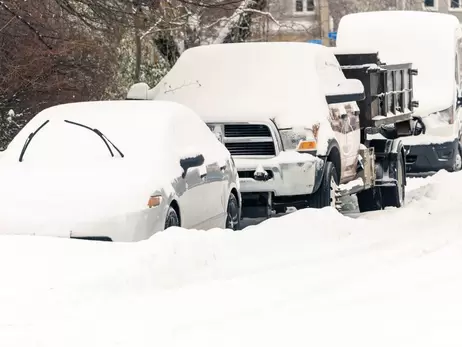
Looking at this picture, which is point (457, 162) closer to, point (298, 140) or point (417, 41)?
point (417, 41)

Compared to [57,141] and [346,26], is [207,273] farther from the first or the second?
[346,26]

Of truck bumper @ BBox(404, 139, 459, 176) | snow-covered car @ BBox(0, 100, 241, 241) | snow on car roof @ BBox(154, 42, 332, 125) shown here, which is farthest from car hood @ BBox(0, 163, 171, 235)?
truck bumper @ BBox(404, 139, 459, 176)

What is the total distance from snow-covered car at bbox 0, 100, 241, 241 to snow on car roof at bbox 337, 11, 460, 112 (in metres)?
9.58

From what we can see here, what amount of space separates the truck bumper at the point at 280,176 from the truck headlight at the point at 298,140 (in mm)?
89

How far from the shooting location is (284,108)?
1288 centimetres

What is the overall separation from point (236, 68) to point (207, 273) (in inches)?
230

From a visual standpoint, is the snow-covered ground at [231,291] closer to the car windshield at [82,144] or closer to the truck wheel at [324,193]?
the car windshield at [82,144]

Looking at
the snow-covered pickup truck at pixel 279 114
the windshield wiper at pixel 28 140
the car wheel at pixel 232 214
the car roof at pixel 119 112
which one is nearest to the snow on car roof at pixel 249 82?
the snow-covered pickup truck at pixel 279 114

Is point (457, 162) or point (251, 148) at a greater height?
point (251, 148)

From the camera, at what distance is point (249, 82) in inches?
529

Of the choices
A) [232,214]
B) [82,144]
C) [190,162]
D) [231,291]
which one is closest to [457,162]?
[232,214]

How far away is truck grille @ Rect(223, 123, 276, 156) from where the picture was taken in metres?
12.7

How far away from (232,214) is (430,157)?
28.7 ft

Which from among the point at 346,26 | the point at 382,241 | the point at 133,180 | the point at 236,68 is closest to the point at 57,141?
the point at 133,180
